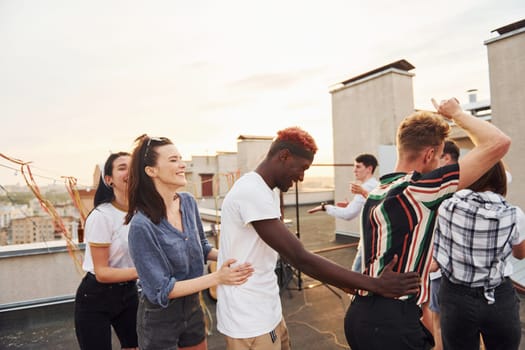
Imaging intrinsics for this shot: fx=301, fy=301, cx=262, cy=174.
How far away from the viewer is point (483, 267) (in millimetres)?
1938

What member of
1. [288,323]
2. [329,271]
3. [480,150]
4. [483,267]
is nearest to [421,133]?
[480,150]

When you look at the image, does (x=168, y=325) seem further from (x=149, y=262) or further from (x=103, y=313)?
(x=103, y=313)

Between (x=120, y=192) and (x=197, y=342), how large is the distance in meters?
1.19

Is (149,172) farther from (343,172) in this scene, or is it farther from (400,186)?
(343,172)

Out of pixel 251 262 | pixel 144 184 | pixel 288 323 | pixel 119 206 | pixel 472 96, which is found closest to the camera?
pixel 251 262

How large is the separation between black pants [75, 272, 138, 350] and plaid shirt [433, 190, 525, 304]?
2.30 metres

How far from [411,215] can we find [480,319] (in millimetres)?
1243

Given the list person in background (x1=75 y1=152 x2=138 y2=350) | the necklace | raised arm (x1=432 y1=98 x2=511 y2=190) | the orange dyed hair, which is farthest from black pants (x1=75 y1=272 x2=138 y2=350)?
raised arm (x1=432 y1=98 x2=511 y2=190)

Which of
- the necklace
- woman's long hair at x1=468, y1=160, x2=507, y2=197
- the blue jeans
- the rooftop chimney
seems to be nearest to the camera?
the blue jeans

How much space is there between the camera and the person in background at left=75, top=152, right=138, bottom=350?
1989 mm

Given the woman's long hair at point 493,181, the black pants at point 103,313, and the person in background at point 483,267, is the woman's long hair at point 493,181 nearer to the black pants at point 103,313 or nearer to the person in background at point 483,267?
the person in background at point 483,267

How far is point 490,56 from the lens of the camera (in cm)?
600

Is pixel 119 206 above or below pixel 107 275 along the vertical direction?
above

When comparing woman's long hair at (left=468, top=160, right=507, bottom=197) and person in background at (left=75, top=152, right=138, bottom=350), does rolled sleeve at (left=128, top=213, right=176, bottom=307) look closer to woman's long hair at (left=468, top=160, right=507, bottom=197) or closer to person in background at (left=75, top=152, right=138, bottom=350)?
person in background at (left=75, top=152, right=138, bottom=350)
